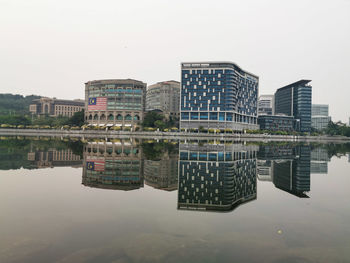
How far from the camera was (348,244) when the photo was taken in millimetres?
8422

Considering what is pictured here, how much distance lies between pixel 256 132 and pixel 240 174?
14009 centimetres

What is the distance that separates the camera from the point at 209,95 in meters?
161

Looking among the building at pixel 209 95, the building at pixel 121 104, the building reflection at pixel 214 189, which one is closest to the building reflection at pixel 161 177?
the building reflection at pixel 214 189

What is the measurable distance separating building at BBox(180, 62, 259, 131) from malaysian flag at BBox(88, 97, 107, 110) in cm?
4948

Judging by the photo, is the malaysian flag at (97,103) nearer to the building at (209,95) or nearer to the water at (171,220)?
the building at (209,95)

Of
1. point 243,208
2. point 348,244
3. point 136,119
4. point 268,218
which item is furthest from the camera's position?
point 136,119

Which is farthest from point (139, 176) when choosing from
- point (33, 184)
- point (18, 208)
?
point (18, 208)

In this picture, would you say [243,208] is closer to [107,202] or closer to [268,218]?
[268,218]

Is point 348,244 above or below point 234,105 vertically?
below

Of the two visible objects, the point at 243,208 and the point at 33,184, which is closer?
the point at 243,208

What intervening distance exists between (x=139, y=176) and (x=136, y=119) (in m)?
151

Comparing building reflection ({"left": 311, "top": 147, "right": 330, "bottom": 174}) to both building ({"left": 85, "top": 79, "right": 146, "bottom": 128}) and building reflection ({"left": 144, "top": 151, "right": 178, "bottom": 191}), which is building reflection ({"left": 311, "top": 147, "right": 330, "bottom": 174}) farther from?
building ({"left": 85, "top": 79, "right": 146, "bottom": 128})

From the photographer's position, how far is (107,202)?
12.9m

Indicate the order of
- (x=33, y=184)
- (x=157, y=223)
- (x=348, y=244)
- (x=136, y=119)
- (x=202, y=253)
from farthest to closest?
(x=136, y=119) < (x=33, y=184) < (x=157, y=223) < (x=348, y=244) < (x=202, y=253)
